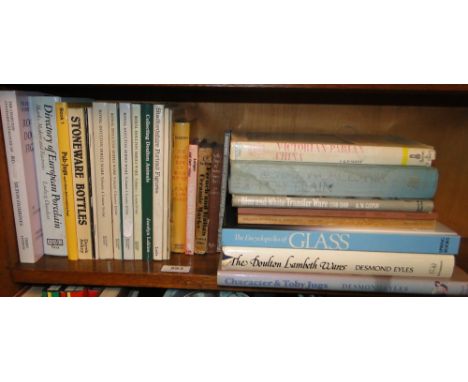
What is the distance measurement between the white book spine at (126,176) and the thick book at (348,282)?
0.24 m

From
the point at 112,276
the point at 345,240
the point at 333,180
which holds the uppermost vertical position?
the point at 333,180

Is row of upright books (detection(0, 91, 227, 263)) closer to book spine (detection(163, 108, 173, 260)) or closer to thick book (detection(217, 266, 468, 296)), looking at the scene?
book spine (detection(163, 108, 173, 260))

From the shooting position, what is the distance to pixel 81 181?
0.74m

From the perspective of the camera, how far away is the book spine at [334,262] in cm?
67

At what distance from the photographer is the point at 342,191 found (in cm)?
69

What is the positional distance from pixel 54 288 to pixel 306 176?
630 millimetres

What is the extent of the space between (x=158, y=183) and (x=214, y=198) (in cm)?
14

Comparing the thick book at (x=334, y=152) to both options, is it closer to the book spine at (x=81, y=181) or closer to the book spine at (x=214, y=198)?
the book spine at (x=214, y=198)

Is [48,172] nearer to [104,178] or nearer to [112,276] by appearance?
[104,178]

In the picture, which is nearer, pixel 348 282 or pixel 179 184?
pixel 348 282

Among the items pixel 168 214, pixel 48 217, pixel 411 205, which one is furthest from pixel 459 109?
pixel 48 217

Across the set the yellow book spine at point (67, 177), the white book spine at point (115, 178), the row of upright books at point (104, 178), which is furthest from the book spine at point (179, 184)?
the yellow book spine at point (67, 177)

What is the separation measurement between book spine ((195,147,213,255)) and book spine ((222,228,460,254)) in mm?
146

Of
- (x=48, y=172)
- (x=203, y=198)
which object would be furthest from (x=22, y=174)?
(x=203, y=198)
